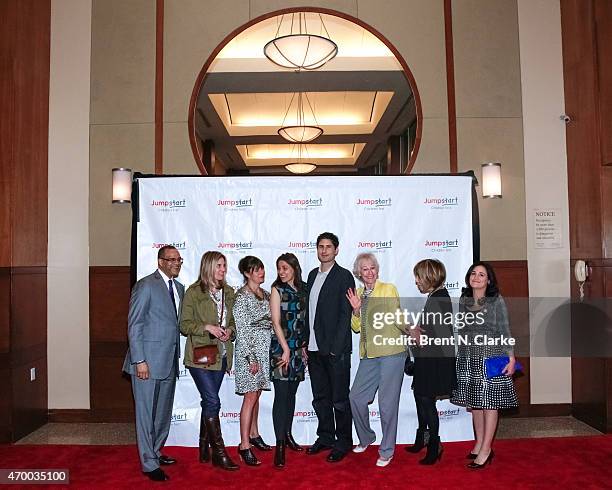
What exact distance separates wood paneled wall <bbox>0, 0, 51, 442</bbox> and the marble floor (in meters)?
0.20

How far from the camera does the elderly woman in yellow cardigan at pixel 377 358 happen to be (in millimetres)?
3908

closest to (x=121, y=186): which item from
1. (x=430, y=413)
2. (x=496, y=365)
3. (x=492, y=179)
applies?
(x=430, y=413)

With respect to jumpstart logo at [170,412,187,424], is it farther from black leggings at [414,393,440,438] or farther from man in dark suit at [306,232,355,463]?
black leggings at [414,393,440,438]

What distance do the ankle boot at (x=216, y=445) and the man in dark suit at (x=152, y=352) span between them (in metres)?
0.34

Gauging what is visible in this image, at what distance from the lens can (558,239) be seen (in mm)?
5348

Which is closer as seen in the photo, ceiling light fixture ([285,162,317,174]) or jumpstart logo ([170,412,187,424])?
jumpstart logo ([170,412,187,424])

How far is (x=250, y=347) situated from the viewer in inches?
152

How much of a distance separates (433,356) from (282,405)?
1140mm

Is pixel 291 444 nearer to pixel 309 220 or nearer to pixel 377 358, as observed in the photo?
pixel 377 358

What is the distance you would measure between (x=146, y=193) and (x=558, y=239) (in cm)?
395

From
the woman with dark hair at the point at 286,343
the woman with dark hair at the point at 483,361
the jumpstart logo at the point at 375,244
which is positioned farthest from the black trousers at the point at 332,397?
the jumpstart logo at the point at 375,244

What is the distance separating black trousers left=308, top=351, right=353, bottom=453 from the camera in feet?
12.9

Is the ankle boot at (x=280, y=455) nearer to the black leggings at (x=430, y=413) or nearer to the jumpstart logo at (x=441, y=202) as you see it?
the black leggings at (x=430, y=413)

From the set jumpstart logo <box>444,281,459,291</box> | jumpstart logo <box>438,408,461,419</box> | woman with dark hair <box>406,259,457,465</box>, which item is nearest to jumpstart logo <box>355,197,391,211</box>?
woman with dark hair <box>406,259,457,465</box>
